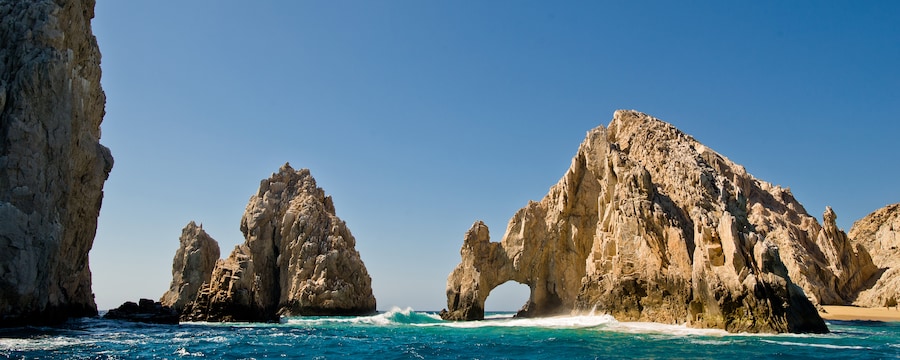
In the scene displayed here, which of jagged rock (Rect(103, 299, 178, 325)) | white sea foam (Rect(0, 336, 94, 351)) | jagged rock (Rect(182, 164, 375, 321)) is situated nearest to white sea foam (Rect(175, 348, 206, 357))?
white sea foam (Rect(0, 336, 94, 351))

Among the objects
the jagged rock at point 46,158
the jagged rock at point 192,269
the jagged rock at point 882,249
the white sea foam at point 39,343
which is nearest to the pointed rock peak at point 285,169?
the jagged rock at point 192,269

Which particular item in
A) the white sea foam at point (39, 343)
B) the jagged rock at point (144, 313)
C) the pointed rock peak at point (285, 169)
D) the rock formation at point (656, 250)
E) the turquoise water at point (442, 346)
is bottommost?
the turquoise water at point (442, 346)

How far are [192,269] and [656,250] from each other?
A: 54744mm

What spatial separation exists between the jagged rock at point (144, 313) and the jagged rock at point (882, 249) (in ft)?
195

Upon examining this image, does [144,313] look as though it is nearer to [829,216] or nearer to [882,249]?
[829,216]

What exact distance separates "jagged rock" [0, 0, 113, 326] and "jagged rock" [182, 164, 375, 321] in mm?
25600

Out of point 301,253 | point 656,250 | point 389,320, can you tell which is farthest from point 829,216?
point 301,253

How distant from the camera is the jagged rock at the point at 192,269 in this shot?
67.9 metres

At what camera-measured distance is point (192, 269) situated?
68.7 metres

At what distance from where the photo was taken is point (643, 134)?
51312mm

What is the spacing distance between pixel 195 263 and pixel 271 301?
1089 centimetres

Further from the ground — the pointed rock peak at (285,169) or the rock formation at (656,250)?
the pointed rock peak at (285,169)

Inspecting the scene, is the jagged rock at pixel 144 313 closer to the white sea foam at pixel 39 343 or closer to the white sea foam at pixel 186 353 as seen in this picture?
the white sea foam at pixel 39 343

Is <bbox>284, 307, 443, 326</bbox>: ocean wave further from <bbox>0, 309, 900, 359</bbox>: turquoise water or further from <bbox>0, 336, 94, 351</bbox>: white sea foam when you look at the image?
<bbox>0, 336, 94, 351</bbox>: white sea foam
